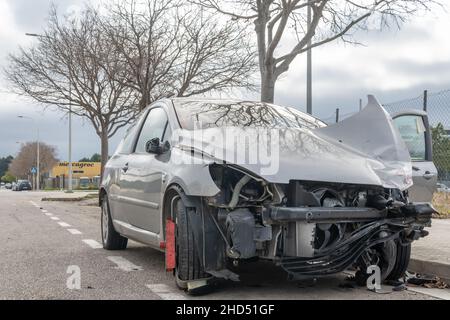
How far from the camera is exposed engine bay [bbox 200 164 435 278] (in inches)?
166

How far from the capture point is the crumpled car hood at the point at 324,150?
4.32m

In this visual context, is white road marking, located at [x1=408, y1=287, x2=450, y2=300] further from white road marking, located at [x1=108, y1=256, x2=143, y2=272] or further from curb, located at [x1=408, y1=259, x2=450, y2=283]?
white road marking, located at [x1=108, y1=256, x2=143, y2=272]

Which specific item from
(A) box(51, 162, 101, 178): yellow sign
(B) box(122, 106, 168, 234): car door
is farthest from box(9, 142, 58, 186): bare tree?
(B) box(122, 106, 168, 234): car door

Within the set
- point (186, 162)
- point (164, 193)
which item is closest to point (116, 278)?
point (164, 193)

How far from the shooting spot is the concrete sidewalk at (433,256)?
554 centimetres

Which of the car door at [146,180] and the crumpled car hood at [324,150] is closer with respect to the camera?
the crumpled car hood at [324,150]

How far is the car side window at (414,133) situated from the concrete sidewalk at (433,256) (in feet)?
3.47

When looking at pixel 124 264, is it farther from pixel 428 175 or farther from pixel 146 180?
pixel 428 175

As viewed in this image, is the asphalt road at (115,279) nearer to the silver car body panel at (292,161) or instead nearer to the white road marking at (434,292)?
the white road marking at (434,292)

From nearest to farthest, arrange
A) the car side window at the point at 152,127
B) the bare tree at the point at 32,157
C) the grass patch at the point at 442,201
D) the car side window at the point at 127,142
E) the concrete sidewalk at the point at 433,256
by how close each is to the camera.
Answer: the concrete sidewalk at the point at 433,256 → the car side window at the point at 152,127 → the car side window at the point at 127,142 → the grass patch at the point at 442,201 → the bare tree at the point at 32,157

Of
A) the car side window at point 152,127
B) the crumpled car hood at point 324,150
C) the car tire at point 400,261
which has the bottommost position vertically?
the car tire at point 400,261

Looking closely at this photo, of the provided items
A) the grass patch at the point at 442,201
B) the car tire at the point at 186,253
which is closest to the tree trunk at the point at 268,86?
the grass patch at the point at 442,201

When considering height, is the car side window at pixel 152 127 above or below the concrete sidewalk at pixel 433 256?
above

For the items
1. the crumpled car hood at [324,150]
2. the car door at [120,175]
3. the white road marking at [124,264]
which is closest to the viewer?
the crumpled car hood at [324,150]
